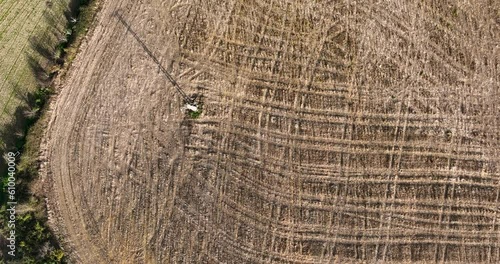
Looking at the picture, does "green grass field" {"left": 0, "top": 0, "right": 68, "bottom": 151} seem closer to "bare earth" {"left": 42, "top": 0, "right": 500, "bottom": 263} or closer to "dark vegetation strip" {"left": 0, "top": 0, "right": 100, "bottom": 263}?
"dark vegetation strip" {"left": 0, "top": 0, "right": 100, "bottom": 263}

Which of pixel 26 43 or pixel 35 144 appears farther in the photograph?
pixel 26 43

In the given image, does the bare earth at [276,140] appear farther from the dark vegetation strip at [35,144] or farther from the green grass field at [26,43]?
the green grass field at [26,43]

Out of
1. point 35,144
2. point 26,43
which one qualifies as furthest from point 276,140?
point 26,43

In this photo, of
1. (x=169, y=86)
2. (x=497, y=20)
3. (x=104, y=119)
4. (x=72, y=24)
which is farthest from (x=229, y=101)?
(x=497, y=20)

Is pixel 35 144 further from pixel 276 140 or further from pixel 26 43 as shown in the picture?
pixel 276 140

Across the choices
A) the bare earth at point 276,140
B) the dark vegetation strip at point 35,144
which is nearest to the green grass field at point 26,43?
the dark vegetation strip at point 35,144

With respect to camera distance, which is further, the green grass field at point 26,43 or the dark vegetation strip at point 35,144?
the green grass field at point 26,43
